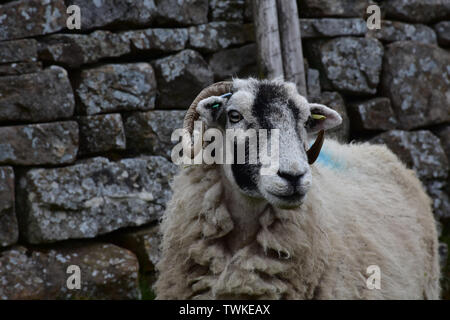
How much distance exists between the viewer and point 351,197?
3.92 m

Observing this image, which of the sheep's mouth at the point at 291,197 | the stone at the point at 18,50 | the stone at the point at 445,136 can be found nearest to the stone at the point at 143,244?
the stone at the point at 18,50

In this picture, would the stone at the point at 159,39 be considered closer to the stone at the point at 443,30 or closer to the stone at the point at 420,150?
the stone at the point at 420,150

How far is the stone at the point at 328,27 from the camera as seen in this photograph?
560 centimetres

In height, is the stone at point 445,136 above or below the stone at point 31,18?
below

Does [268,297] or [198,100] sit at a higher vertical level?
[198,100]

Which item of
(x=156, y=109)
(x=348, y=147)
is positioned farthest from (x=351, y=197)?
(x=156, y=109)

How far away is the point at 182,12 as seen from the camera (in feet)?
16.7

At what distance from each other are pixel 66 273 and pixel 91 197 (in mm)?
670

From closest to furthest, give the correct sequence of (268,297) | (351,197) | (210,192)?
(268,297) → (210,192) → (351,197)

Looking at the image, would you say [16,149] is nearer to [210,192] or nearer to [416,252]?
[210,192]

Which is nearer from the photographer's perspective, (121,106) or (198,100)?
(198,100)

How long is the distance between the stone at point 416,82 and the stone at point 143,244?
2989 mm

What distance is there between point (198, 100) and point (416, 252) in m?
2.00

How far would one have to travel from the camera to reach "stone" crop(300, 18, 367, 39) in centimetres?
560
